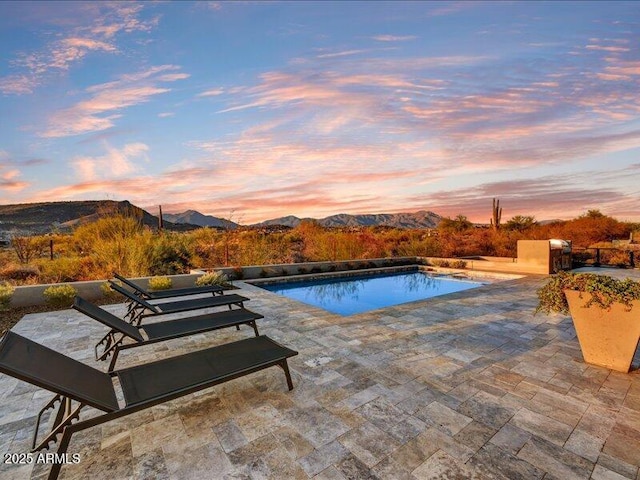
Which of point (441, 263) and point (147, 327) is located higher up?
point (147, 327)

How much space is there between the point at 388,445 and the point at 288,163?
31.5 feet

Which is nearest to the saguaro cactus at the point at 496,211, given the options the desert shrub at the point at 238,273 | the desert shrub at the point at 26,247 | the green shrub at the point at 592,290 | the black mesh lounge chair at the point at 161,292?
the desert shrub at the point at 238,273

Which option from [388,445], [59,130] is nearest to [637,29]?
[388,445]

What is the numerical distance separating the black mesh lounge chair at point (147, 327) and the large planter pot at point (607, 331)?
3616 mm

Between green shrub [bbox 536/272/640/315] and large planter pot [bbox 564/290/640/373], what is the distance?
5cm

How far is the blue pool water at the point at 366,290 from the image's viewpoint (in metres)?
7.71

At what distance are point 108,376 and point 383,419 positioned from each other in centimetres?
207

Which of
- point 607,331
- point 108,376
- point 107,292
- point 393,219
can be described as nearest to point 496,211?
point 607,331

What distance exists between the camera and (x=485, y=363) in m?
3.26

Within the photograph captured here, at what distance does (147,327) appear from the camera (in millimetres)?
3520

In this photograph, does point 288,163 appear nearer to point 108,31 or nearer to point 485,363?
point 108,31

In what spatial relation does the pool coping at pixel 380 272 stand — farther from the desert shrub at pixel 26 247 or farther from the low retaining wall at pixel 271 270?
the desert shrub at pixel 26 247

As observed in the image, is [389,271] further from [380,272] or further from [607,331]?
[607,331]

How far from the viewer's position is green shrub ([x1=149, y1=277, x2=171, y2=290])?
6.73 metres
